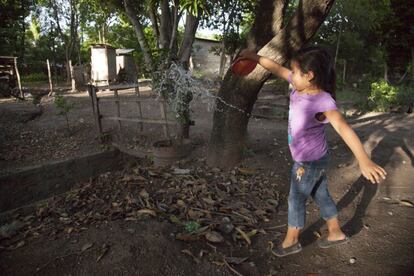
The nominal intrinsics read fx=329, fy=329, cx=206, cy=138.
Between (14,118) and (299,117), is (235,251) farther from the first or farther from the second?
(14,118)

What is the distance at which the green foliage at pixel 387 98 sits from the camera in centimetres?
995

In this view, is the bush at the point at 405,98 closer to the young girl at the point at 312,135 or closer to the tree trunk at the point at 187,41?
the tree trunk at the point at 187,41

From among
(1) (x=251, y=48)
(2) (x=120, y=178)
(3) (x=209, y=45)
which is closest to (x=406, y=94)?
(1) (x=251, y=48)

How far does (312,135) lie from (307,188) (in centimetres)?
40

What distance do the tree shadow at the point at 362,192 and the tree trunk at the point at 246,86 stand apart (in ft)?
4.83

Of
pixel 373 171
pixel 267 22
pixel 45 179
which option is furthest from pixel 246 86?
pixel 45 179

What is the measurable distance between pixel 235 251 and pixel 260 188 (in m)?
1.30

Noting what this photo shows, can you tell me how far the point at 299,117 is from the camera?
2297 mm

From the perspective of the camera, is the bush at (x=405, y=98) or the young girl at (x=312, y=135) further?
the bush at (x=405, y=98)

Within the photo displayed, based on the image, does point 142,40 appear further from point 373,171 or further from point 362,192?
point 373,171

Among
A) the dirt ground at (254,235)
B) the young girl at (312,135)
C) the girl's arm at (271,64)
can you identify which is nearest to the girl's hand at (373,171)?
the young girl at (312,135)

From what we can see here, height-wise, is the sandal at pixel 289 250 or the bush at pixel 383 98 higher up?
the bush at pixel 383 98

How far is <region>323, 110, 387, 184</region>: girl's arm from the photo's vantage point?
6.39 feet

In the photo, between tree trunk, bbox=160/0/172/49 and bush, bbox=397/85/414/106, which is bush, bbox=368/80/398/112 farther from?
tree trunk, bbox=160/0/172/49
